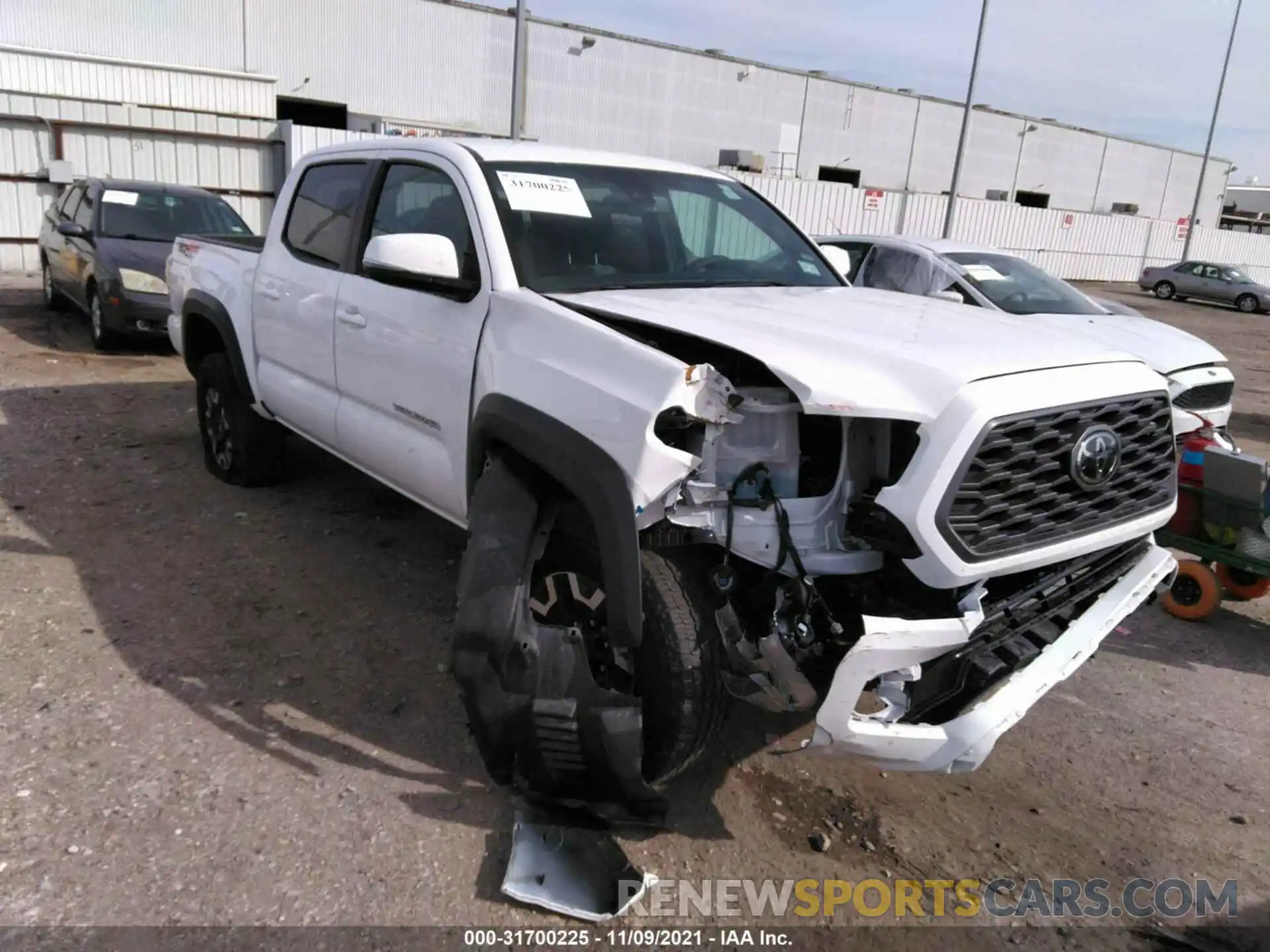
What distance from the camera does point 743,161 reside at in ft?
78.7

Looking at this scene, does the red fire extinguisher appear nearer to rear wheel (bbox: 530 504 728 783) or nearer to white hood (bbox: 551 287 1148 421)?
white hood (bbox: 551 287 1148 421)

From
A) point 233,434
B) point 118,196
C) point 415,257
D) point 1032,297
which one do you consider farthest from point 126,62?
point 415,257

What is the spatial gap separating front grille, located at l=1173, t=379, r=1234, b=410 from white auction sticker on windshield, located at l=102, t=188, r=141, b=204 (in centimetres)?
999

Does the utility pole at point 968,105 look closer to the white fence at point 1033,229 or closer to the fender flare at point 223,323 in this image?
the white fence at point 1033,229

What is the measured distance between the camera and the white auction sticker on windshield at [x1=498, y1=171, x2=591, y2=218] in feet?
11.9

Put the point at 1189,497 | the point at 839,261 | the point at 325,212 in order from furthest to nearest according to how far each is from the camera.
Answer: the point at 1189,497 < the point at 325,212 < the point at 839,261

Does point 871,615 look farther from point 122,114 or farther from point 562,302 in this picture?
point 122,114

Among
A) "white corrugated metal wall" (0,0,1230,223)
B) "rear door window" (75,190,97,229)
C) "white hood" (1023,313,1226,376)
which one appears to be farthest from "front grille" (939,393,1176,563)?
"white corrugated metal wall" (0,0,1230,223)

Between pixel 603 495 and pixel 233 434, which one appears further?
pixel 233 434

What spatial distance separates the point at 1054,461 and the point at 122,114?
17.7 meters

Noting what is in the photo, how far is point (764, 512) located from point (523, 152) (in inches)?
82.0

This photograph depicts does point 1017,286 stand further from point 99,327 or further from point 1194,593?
point 99,327

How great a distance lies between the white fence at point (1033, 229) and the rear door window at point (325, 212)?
1477 centimetres

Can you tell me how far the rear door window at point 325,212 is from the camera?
4430 millimetres
